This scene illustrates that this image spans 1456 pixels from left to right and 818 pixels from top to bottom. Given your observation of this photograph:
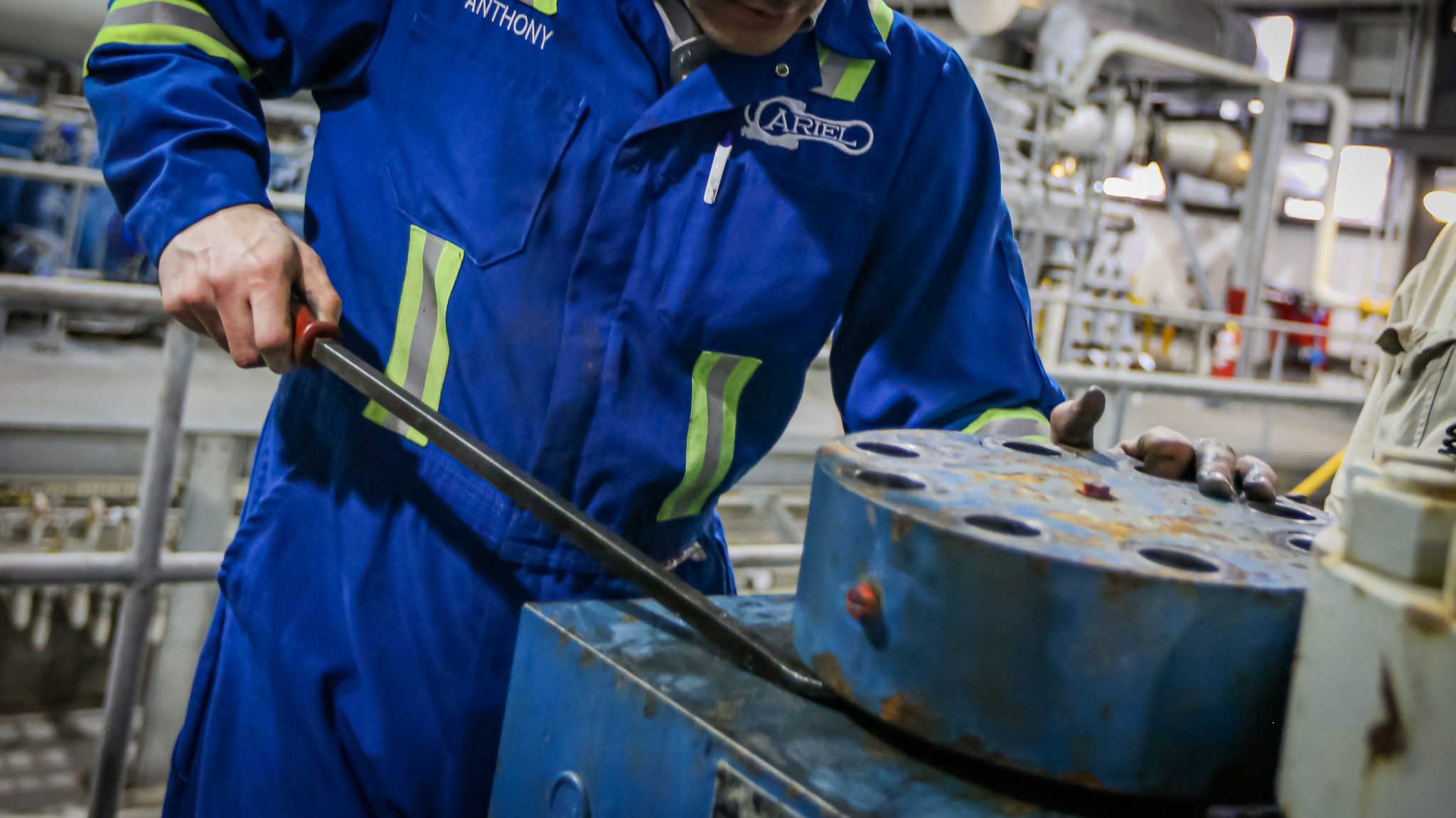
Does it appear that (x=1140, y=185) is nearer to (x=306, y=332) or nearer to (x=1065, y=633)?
(x=306, y=332)

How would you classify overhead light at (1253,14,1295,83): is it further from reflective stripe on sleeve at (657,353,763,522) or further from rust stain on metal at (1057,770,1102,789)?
rust stain on metal at (1057,770,1102,789)

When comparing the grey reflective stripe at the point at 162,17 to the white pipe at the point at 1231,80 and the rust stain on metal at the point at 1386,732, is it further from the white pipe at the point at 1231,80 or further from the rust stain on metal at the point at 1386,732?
the white pipe at the point at 1231,80

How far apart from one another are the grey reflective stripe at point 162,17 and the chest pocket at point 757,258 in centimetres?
48

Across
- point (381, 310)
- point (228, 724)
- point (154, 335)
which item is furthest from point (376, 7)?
point (154, 335)

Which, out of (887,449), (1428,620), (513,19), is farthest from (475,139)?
(1428,620)

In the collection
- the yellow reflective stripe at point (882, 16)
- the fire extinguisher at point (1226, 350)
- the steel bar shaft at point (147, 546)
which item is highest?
the fire extinguisher at point (1226, 350)

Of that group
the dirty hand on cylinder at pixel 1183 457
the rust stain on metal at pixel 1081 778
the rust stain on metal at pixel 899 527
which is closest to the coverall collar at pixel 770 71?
the dirty hand on cylinder at pixel 1183 457

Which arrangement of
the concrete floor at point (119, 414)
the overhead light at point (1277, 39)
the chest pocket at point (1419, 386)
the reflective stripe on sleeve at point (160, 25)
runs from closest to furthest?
the reflective stripe on sleeve at point (160, 25), the chest pocket at point (1419, 386), the concrete floor at point (119, 414), the overhead light at point (1277, 39)

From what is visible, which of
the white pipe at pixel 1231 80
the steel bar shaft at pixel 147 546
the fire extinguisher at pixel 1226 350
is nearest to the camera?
the steel bar shaft at pixel 147 546

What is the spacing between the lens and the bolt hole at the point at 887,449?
0.72 metres

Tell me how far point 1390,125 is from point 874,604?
1251cm

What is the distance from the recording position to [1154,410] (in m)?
7.14

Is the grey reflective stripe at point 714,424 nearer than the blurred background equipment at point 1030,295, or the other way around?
the grey reflective stripe at point 714,424

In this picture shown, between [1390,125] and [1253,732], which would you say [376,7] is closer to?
[1253,732]
